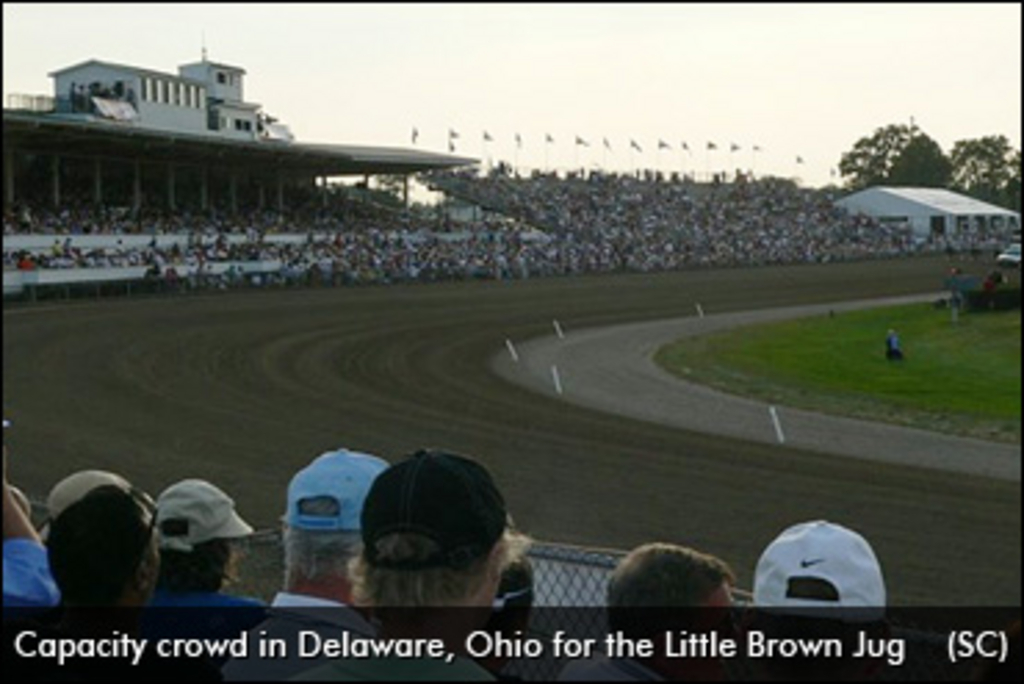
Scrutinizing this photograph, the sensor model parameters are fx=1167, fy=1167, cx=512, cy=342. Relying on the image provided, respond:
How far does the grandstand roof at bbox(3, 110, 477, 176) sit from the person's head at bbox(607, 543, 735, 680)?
1177 inches

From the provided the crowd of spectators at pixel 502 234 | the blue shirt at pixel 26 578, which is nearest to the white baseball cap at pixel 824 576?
the blue shirt at pixel 26 578

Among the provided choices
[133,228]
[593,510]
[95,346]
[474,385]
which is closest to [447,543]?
[593,510]

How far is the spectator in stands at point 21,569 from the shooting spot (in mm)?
2809

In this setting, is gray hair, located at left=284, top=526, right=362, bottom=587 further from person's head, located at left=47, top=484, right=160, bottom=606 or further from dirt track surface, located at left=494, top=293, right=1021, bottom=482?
dirt track surface, located at left=494, top=293, right=1021, bottom=482

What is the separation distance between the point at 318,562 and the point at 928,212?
3608 inches

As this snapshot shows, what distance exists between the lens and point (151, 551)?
9.20 feet

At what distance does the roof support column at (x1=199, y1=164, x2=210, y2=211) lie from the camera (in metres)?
49.5

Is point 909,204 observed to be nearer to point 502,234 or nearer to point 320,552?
point 502,234

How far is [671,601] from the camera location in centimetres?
253

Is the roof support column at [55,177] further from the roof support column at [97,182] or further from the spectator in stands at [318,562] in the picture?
the spectator in stands at [318,562]

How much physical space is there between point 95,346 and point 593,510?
17153mm

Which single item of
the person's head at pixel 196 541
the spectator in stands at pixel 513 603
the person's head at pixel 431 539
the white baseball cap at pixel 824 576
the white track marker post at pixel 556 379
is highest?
the person's head at pixel 431 539

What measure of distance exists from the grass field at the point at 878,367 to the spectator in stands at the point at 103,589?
12.1 metres

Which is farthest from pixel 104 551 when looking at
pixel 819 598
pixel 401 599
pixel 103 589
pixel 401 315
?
pixel 401 315
